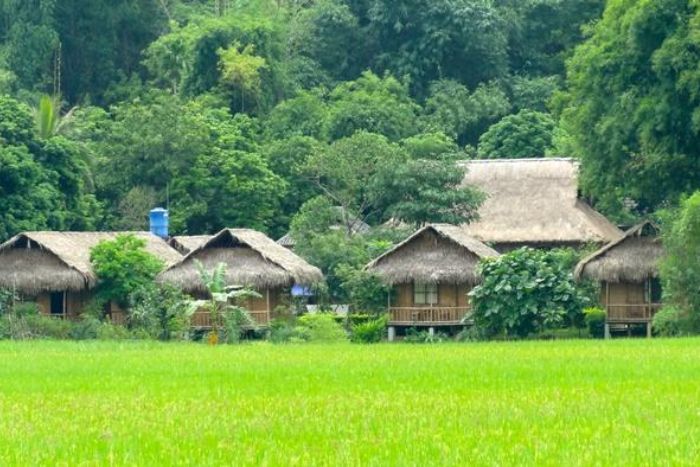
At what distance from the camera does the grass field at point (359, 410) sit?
1303cm

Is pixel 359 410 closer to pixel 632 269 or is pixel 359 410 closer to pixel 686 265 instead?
pixel 686 265

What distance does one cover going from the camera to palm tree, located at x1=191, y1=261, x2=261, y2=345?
133ft

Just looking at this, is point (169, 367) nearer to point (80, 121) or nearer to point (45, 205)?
point (45, 205)

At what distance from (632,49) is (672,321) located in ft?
20.7

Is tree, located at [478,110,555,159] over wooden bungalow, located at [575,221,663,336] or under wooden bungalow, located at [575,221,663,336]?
over

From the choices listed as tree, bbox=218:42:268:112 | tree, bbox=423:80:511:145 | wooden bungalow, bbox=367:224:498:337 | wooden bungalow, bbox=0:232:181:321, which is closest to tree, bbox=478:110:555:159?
tree, bbox=423:80:511:145

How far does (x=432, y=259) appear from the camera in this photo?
145ft

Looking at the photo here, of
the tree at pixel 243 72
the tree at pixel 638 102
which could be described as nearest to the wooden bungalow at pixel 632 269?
the tree at pixel 638 102

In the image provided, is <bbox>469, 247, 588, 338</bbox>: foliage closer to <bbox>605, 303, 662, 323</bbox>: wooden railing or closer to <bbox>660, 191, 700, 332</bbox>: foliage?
<bbox>605, 303, 662, 323</bbox>: wooden railing

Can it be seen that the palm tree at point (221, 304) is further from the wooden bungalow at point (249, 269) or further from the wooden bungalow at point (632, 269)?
the wooden bungalow at point (632, 269)

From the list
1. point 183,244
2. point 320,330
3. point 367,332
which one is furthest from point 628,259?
point 183,244

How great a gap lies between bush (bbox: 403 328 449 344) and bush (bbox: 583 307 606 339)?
3472 millimetres

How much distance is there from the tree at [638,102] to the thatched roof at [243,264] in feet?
26.5

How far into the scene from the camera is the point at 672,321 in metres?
36.9
